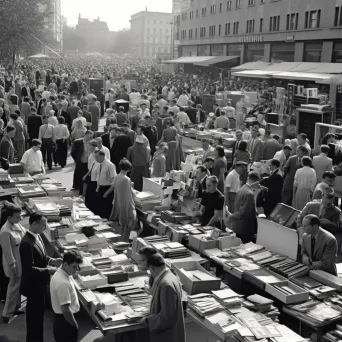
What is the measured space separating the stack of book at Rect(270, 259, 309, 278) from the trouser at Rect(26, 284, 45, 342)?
3053 millimetres

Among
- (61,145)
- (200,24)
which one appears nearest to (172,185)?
(61,145)

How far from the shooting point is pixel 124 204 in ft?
29.8

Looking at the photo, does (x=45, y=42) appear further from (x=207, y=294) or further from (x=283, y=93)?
(x=207, y=294)

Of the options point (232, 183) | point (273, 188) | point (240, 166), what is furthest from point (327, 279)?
point (273, 188)

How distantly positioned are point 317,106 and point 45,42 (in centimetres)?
4080

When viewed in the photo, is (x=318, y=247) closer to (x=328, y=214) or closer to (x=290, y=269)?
(x=290, y=269)

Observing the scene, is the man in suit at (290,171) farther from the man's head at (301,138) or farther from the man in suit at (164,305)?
the man in suit at (164,305)

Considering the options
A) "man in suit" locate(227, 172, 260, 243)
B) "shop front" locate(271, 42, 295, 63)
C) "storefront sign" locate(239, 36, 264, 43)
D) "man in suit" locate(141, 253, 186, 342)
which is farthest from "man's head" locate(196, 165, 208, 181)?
"storefront sign" locate(239, 36, 264, 43)

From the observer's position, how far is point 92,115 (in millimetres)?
18719

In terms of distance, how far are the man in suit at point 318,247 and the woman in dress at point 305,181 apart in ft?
10.4

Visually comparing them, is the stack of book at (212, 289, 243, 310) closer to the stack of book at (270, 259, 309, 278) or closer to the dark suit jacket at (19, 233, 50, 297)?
the stack of book at (270, 259, 309, 278)

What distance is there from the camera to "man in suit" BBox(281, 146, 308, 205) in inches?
422

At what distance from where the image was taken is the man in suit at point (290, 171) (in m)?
10.7

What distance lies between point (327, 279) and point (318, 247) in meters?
0.47
